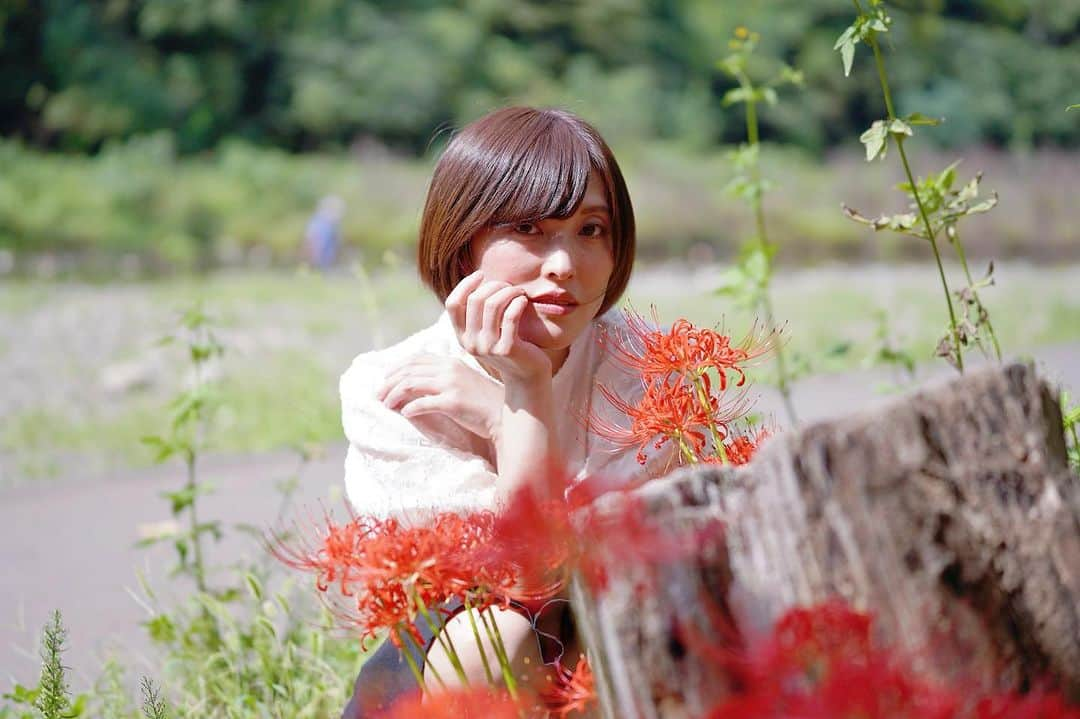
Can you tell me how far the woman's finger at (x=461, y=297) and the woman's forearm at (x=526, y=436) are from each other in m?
0.10

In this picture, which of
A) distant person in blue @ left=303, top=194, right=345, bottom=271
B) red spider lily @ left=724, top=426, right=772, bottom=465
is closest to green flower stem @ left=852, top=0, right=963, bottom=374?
red spider lily @ left=724, top=426, right=772, bottom=465

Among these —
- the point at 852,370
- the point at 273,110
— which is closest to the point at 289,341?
the point at 852,370

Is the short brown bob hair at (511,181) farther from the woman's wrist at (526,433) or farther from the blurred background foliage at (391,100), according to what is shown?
the blurred background foliage at (391,100)

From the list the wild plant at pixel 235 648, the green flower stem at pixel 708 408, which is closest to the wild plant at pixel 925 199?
the green flower stem at pixel 708 408

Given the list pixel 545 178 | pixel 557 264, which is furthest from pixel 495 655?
pixel 545 178

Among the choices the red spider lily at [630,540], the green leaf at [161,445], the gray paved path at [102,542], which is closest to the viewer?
the red spider lily at [630,540]

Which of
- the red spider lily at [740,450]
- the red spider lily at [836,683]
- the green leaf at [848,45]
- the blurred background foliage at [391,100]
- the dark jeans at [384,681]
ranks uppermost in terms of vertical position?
the blurred background foliage at [391,100]

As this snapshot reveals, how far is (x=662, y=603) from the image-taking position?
0.84 metres

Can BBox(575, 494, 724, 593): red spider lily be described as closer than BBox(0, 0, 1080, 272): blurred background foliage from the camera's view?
Yes

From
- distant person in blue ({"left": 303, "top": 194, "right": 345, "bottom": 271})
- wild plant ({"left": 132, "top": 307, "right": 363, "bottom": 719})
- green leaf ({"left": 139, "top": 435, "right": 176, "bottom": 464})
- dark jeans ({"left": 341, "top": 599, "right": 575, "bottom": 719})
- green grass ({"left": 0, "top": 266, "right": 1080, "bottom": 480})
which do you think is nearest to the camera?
dark jeans ({"left": 341, "top": 599, "right": 575, "bottom": 719})

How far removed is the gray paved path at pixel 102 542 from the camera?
282 centimetres

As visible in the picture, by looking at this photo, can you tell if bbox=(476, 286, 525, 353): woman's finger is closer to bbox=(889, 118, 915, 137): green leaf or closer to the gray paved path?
bbox=(889, 118, 915, 137): green leaf

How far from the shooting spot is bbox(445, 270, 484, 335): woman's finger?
1.37 meters

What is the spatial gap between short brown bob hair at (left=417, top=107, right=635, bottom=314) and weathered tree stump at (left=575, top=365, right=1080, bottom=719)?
2.20 feet
